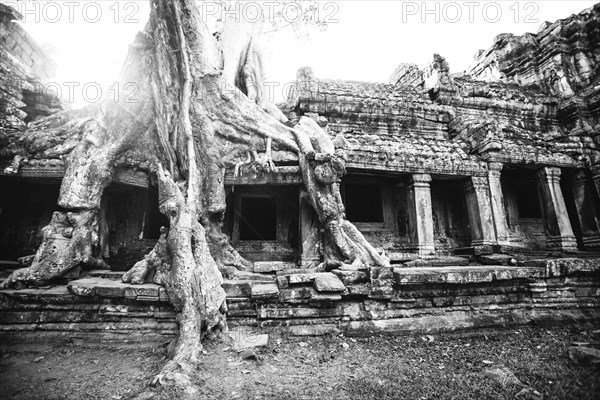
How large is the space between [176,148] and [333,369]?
155 inches

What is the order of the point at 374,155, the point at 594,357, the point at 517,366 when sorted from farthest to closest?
the point at 374,155, the point at 517,366, the point at 594,357

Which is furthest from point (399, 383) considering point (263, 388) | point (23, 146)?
point (23, 146)

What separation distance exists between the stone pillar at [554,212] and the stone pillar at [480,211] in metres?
1.83

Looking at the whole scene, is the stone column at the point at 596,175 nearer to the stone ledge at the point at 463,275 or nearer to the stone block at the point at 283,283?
the stone ledge at the point at 463,275

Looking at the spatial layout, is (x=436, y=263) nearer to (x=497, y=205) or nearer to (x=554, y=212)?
(x=497, y=205)

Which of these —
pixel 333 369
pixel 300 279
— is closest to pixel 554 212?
pixel 300 279

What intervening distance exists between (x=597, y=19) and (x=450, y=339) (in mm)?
12678

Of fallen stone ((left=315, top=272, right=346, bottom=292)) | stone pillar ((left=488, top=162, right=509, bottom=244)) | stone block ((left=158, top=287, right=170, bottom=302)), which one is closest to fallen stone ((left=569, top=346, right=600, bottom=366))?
fallen stone ((left=315, top=272, right=346, bottom=292))

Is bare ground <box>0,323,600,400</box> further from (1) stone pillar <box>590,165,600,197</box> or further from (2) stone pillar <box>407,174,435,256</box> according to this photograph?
(1) stone pillar <box>590,165,600,197</box>

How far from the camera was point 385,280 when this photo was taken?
394 cm

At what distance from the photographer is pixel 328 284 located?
3.72m

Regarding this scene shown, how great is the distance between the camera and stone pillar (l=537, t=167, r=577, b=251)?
7.02 m

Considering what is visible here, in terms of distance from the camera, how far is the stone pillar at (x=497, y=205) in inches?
259

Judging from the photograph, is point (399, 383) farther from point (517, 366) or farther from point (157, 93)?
point (157, 93)
